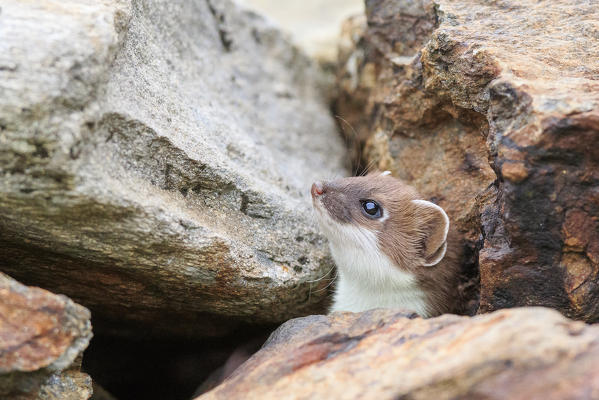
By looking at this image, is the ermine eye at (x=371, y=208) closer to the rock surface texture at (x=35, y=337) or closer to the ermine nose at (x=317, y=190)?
the ermine nose at (x=317, y=190)

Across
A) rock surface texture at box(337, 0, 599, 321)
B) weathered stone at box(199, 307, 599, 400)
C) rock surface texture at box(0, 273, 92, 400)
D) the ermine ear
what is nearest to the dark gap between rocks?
the ermine ear

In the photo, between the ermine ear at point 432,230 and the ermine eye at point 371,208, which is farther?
the ermine eye at point 371,208

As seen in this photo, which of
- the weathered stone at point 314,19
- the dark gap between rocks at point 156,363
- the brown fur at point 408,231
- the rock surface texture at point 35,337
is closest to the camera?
the rock surface texture at point 35,337

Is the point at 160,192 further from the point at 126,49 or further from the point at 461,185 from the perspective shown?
the point at 461,185

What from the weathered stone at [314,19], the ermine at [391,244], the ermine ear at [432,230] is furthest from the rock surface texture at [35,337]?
the weathered stone at [314,19]

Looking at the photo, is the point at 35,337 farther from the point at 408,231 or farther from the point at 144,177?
the point at 408,231

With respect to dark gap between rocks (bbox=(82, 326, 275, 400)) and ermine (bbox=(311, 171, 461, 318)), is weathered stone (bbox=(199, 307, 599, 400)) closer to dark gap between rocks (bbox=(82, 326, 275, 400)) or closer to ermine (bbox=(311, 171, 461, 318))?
ermine (bbox=(311, 171, 461, 318))

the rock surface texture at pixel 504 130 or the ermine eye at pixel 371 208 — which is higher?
the rock surface texture at pixel 504 130
